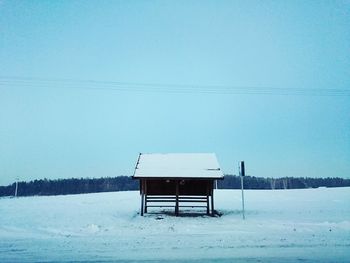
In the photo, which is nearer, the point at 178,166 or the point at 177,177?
the point at 177,177

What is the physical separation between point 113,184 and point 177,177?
361ft

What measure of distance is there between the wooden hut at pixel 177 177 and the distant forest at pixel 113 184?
94985 millimetres

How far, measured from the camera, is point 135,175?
2195cm

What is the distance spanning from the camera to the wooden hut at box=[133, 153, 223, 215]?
866 inches

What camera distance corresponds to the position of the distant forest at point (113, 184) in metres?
122

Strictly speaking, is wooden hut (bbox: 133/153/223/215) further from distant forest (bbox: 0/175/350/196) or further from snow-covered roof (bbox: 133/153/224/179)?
distant forest (bbox: 0/175/350/196)

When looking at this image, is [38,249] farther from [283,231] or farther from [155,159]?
[155,159]

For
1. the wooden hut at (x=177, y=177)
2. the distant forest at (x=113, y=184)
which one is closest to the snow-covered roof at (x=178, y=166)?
the wooden hut at (x=177, y=177)

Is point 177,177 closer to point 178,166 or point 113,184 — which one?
point 178,166

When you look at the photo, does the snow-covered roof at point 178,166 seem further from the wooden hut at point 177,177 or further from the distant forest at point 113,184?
the distant forest at point 113,184

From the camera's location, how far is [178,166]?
23422 mm

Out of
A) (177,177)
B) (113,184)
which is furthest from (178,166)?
(113,184)

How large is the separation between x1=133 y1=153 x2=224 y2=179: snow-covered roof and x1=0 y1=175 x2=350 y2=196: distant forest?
94.4m

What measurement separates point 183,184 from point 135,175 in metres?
3.77
